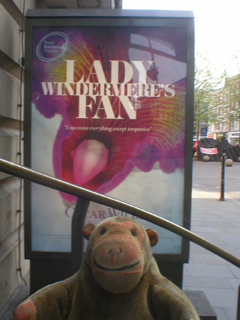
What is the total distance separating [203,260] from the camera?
4.77 metres

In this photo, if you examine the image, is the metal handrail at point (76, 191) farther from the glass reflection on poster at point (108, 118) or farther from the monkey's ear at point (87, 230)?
A: the glass reflection on poster at point (108, 118)

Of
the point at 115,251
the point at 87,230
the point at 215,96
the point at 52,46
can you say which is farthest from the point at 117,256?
the point at 215,96

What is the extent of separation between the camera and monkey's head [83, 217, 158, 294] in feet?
5.19

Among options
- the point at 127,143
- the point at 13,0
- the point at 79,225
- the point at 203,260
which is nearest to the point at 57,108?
the point at 127,143

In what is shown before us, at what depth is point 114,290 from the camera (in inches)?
63.2

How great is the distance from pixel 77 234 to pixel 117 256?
23 cm

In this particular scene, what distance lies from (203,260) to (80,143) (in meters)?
2.74

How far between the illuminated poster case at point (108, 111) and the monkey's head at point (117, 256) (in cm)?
123

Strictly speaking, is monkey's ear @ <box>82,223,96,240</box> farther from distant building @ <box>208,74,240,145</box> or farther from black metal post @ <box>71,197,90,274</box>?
distant building @ <box>208,74,240,145</box>

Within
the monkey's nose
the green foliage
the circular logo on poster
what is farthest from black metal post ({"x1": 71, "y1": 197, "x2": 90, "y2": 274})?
the green foliage

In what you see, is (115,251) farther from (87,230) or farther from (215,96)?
(215,96)

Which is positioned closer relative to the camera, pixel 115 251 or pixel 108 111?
pixel 115 251

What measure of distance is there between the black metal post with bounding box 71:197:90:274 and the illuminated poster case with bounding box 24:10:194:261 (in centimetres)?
130

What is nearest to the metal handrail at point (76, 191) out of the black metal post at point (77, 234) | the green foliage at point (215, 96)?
the black metal post at point (77, 234)
